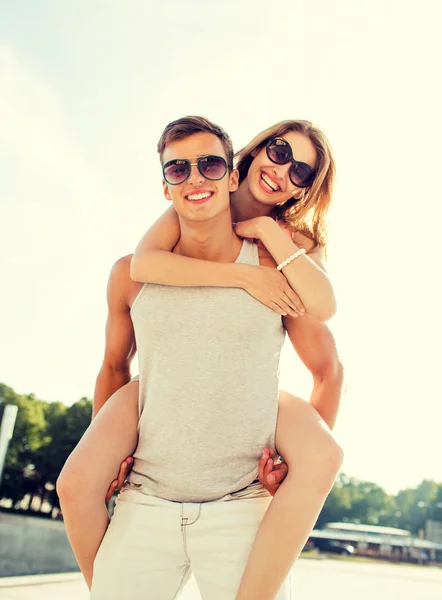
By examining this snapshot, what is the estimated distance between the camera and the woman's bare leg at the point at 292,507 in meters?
2.00

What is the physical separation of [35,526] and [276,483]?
17.0 meters

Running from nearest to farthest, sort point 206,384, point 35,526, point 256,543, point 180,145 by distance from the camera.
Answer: point 256,543 < point 206,384 < point 180,145 < point 35,526

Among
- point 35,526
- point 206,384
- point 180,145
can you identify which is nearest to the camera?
point 206,384

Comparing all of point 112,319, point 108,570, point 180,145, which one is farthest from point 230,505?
point 180,145

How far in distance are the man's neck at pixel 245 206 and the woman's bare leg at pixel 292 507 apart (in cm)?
109

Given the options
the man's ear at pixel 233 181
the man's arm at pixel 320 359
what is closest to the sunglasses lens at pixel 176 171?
the man's ear at pixel 233 181

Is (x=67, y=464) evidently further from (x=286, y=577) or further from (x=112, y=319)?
(x=286, y=577)

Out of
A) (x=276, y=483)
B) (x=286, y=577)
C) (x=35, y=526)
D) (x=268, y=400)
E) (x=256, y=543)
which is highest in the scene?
(x=268, y=400)

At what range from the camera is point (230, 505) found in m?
2.13

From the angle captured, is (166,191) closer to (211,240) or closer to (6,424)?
(211,240)

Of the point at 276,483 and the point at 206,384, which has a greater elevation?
the point at 206,384

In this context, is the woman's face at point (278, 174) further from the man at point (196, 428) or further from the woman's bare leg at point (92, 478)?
the woman's bare leg at point (92, 478)

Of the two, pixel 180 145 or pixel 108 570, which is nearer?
pixel 108 570

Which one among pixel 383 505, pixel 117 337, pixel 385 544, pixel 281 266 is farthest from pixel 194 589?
pixel 383 505
